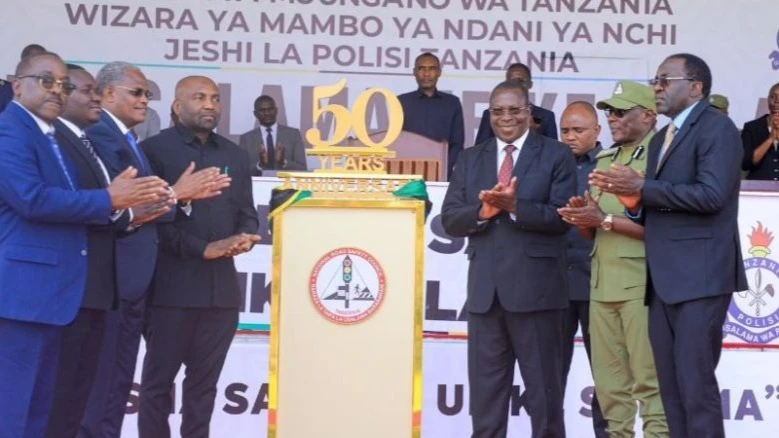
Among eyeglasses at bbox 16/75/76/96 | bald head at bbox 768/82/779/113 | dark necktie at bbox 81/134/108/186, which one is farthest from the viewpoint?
bald head at bbox 768/82/779/113

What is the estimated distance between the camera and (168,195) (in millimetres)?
5492

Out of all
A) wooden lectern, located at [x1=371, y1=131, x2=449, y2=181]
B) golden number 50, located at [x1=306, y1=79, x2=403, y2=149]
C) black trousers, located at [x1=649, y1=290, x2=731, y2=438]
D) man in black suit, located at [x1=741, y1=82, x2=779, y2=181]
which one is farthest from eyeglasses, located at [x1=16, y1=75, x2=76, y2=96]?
man in black suit, located at [x1=741, y1=82, x2=779, y2=181]

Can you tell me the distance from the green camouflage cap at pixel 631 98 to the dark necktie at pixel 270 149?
4.69 m

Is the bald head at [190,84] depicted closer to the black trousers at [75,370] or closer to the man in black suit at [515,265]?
the man in black suit at [515,265]

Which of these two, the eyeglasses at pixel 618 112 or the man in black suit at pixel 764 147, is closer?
the eyeglasses at pixel 618 112

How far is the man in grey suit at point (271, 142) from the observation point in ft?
36.1

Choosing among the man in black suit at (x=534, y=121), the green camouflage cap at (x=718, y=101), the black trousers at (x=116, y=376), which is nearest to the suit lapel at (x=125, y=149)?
the black trousers at (x=116, y=376)

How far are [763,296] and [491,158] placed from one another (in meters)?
2.21

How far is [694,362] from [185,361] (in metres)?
2.59

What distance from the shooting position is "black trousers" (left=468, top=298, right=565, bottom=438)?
20.5 feet

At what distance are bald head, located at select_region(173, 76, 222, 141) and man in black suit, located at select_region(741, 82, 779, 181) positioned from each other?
4872mm

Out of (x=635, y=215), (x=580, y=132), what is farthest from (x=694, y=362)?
(x=580, y=132)

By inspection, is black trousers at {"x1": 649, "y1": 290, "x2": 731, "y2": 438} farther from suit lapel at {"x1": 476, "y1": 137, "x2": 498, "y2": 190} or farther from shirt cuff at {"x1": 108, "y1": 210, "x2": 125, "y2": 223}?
shirt cuff at {"x1": 108, "y1": 210, "x2": 125, "y2": 223}

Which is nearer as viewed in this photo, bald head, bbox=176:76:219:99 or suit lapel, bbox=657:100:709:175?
suit lapel, bbox=657:100:709:175
